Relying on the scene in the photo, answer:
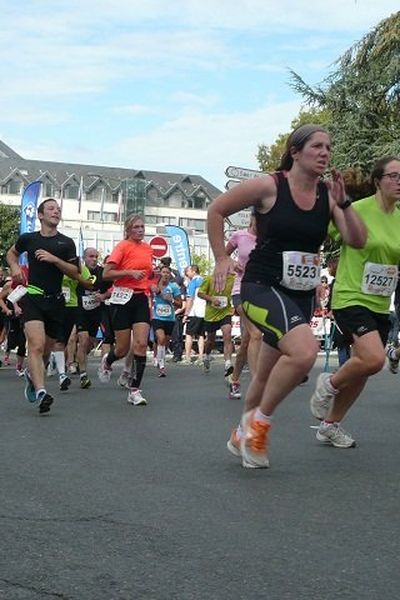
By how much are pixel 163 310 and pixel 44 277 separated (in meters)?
8.05

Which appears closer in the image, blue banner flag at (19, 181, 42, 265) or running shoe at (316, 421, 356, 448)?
running shoe at (316, 421, 356, 448)

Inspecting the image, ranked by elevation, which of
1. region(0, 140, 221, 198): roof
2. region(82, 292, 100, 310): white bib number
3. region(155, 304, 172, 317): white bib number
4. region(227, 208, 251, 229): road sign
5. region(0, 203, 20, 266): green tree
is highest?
region(0, 140, 221, 198): roof

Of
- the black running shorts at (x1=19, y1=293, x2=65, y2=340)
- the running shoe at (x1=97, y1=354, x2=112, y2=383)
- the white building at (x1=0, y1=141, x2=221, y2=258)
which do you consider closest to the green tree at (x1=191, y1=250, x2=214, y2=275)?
the white building at (x1=0, y1=141, x2=221, y2=258)

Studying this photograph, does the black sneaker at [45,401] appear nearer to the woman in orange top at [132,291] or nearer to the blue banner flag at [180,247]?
the woman in orange top at [132,291]

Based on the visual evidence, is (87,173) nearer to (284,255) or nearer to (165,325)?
(165,325)

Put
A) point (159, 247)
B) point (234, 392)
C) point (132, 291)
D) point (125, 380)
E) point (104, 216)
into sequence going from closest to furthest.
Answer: point (132, 291)
point (234, 392)
point (125, 380)
point (159, 247)
point (104, 216)

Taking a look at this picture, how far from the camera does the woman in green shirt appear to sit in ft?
24.1

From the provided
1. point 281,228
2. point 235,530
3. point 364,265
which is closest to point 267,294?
point 281,228

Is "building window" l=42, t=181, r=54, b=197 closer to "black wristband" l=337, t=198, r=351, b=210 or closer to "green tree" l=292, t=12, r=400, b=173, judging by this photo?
"green tree" l=292, t=12, r=400, b=173

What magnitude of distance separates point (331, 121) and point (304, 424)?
85.5ft

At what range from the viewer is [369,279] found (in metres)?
7.40

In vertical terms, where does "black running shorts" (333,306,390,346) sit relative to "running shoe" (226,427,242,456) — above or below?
above

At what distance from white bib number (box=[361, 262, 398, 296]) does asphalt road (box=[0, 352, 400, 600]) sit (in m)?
1.03

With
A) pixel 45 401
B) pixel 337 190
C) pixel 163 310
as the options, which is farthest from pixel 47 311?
pixel 163 310
